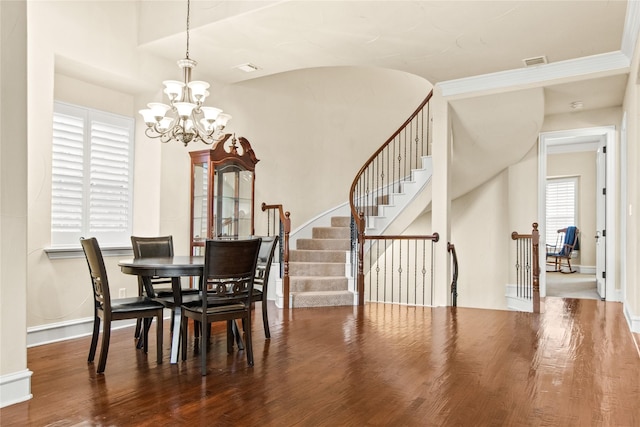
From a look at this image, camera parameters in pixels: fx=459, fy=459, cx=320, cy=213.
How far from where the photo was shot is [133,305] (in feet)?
10.9

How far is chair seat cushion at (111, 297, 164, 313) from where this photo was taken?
3.23 m

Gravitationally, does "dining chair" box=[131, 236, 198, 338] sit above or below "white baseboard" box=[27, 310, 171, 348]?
above

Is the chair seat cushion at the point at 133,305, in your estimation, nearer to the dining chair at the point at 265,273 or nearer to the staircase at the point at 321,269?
the dining chair at the point at 265,273

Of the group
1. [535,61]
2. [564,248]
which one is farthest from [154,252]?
[564,248]

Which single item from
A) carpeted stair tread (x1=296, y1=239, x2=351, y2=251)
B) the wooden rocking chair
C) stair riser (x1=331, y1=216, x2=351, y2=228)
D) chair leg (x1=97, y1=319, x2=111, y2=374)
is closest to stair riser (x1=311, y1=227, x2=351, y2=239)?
stair riser (x1=331, y1=216, x2=351, y2=228)

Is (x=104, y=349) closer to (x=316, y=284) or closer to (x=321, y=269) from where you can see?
(x=316, y=284)

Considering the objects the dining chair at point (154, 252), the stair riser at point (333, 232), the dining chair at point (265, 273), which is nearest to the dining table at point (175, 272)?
the dining chair at point (154, 252)

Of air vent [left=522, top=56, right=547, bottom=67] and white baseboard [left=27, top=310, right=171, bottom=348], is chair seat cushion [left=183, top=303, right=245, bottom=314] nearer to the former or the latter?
white baseboard [left=27, top=310, right=171, bottom=348]

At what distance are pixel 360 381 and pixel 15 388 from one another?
2.03 m

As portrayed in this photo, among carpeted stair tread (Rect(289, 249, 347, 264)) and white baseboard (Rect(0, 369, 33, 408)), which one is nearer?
white baseboard (Rect(0, 369, 33, 408))

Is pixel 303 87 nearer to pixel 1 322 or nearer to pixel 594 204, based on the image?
pixel 1 322

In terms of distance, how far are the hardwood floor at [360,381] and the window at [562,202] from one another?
22.7 feet

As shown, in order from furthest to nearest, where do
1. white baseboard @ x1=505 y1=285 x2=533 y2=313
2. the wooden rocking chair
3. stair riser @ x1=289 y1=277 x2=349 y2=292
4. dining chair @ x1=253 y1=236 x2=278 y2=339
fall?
the wooden rocking chair
white baseboard @ x1=505 y1=285 x2=533 y2=313
stair riser @ x1=289 y1=277 x2=349 y2=292
dining chair @ x1=253 y1=236 x2=278 y2=339

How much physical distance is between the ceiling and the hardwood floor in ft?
9.36
